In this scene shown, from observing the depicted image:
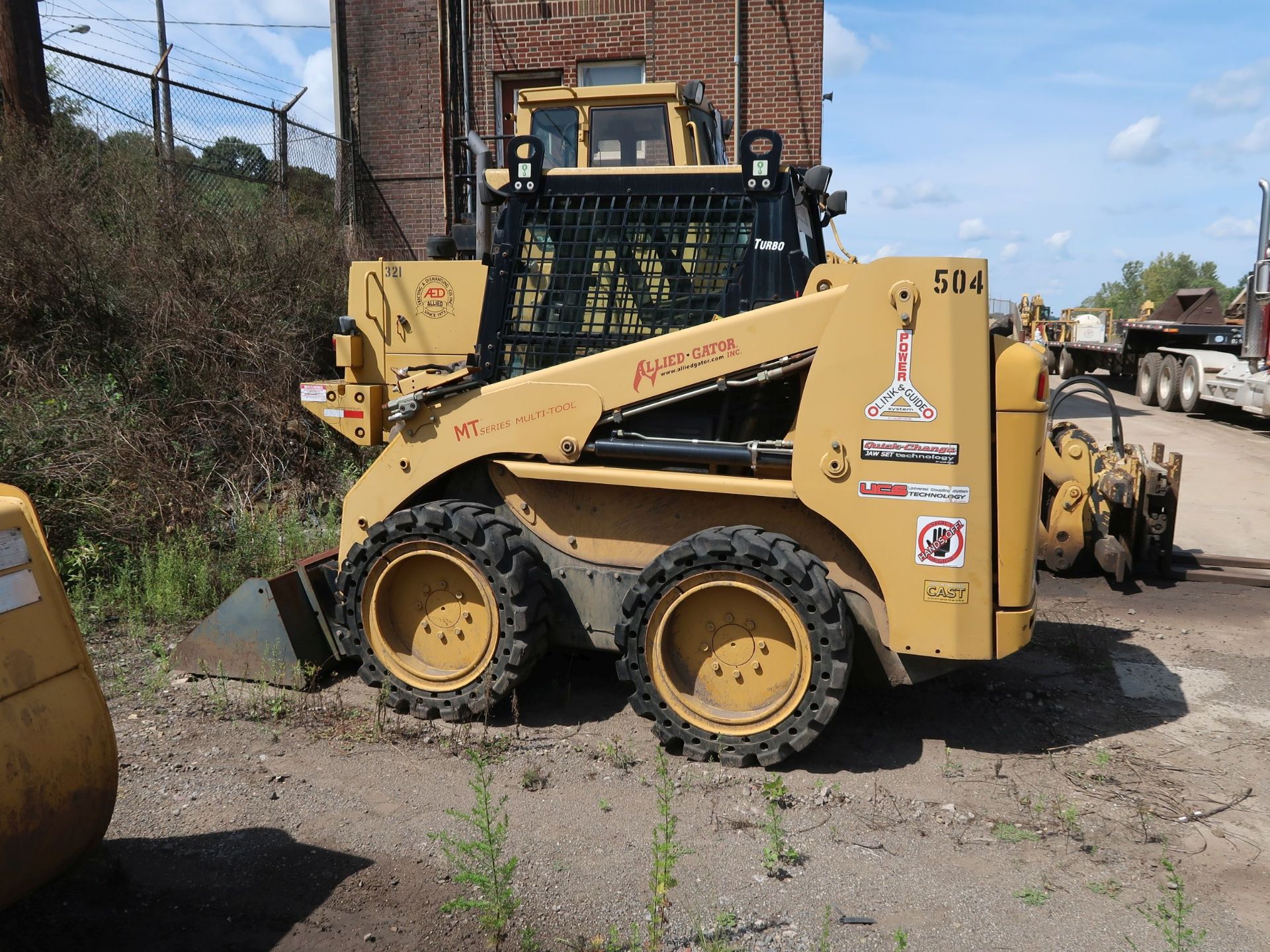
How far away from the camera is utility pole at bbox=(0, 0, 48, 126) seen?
816 cm

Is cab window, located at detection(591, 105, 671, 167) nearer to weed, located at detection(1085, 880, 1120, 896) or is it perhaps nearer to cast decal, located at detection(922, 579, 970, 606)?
cast decal, located at detection(922, 579, 970, 606)

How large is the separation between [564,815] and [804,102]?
1315 cm

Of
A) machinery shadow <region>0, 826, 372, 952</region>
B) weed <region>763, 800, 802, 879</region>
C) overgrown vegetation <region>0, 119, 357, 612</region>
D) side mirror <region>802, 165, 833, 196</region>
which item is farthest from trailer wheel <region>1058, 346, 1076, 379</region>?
machinery shadow <region>0, 826, 372, 952</region>

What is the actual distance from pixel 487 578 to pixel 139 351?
5.55m

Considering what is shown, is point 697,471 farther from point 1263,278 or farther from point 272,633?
point 1263,278

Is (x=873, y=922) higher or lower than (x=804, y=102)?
lower

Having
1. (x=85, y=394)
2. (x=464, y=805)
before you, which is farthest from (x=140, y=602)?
(x=464, y=805)

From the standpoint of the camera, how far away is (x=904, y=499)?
3.99 meters

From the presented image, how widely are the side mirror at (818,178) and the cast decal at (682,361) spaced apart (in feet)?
3.26

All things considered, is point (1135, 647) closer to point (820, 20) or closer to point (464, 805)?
point (464, 805)

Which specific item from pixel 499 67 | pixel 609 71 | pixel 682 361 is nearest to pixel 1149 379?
pixel 609 71

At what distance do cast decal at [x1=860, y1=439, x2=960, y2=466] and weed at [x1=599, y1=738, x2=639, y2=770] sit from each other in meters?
1.61

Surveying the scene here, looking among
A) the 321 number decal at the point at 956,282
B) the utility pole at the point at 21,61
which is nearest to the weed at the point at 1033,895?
the 321 number decal at the point at 956,282

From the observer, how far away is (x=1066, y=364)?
24.3 m
